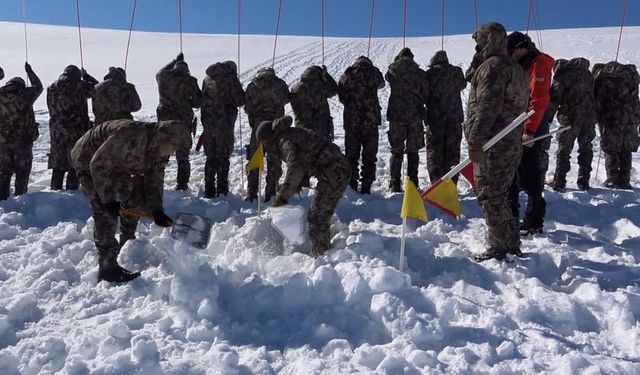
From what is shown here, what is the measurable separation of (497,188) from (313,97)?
9.96ft

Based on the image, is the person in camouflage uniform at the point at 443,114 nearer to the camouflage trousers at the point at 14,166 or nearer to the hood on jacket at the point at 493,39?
the hood on jacket at the point at 493,39

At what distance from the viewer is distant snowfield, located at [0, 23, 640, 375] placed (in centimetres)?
362

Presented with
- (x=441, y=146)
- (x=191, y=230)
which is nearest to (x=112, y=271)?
(x=191, y=230)

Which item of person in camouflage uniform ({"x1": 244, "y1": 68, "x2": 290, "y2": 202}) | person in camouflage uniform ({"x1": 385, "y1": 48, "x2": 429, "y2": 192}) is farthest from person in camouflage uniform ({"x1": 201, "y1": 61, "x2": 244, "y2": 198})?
person in camouflage uniform ({"x1": 385, "y1": 48, "x2": 429, "y2": 192})

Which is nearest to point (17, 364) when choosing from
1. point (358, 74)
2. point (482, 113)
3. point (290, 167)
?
point (290, 167)

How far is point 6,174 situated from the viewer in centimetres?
738

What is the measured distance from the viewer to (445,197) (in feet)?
16.8

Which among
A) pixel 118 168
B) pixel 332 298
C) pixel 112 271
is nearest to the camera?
pixel 332 298

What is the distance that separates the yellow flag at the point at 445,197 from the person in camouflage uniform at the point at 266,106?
2614mm

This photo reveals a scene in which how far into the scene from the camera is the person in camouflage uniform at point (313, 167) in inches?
199

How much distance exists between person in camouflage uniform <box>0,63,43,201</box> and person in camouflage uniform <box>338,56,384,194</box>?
4.11 m

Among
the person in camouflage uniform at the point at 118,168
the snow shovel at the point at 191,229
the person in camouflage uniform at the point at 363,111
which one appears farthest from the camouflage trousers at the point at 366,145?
the person in camouflage uniform at the point at 118,168

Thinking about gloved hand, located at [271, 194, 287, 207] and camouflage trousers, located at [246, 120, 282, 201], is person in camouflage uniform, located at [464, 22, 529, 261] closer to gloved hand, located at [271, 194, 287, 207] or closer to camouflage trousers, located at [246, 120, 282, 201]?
gloved hand, located at [271, 194, 287, 207]

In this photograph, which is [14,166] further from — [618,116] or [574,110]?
[618,116]
